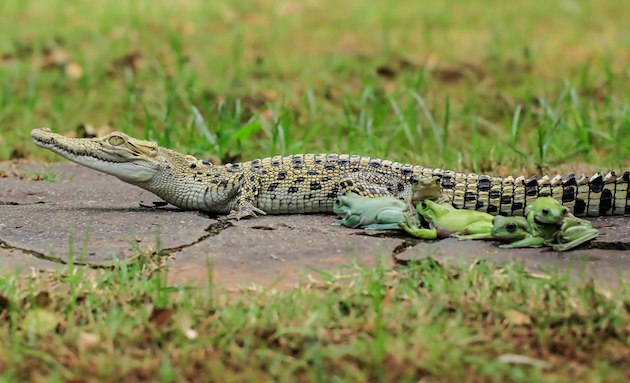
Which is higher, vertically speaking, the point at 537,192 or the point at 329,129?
the point at 329,129

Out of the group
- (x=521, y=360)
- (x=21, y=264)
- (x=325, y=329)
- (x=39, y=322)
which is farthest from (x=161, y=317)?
(x=521, y=360)

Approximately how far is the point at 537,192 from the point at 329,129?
341cm

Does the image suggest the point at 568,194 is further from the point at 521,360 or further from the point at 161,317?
the point at 161,317

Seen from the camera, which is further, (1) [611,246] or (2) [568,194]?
(2) [568,194]

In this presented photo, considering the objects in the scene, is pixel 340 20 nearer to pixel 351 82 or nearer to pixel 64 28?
pixel 351 82

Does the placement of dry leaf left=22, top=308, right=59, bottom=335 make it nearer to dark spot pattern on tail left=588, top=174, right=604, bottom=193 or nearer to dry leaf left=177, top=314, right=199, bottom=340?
dry leaf left=177, top=314, right=199, bottom=340

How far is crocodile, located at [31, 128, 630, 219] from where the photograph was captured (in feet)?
17.6

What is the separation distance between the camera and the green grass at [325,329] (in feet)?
11.2

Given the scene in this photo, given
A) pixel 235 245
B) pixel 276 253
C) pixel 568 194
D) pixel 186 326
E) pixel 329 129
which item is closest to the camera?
pixel 186 326

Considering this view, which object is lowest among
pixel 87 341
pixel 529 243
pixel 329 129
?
pixel 87 341

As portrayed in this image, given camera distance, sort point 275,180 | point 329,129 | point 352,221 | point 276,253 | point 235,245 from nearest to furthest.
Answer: point 276,253, point 235,245, point 352,221, point 275,180, point 329,129

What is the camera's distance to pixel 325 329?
3.70m

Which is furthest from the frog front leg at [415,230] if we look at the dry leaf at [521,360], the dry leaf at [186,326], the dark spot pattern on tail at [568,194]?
the dry leaf at [186,326]

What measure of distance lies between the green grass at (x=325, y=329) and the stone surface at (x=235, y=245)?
190 mm
